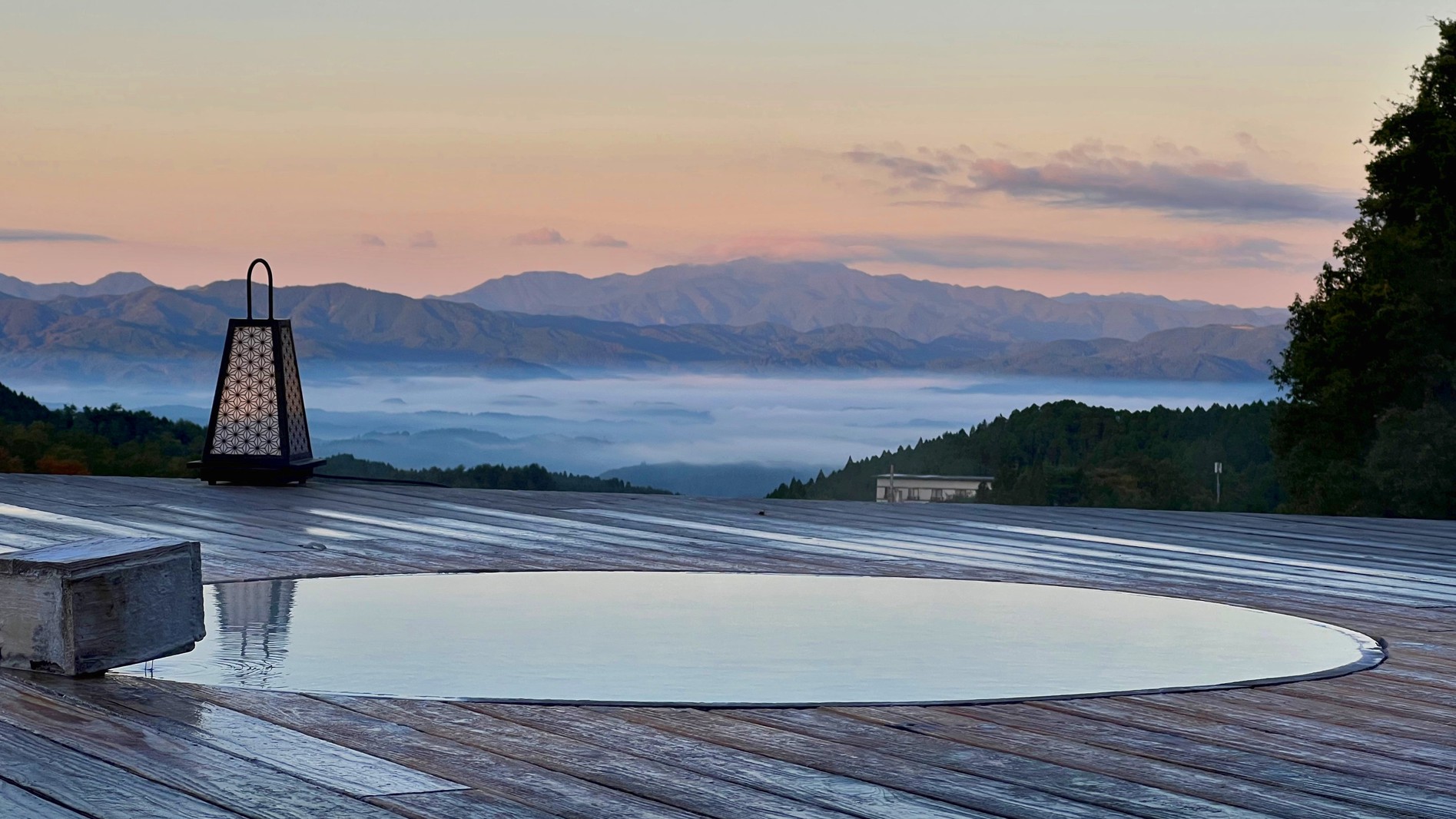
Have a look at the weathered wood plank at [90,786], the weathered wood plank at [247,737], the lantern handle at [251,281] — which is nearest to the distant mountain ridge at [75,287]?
the lantern handle at [251,281]

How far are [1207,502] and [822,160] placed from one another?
10.9m

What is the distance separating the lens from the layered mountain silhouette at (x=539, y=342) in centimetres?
3978

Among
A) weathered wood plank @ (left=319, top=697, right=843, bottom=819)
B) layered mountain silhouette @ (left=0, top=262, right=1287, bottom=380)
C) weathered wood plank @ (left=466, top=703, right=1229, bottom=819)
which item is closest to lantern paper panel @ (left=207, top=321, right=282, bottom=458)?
weathered wood plank @ (left=319, top=697, right=843, bottom=819)

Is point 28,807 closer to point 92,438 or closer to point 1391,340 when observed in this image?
point 92,438

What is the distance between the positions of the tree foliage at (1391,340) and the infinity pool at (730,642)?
15.3 metres

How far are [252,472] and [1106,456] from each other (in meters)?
31.0

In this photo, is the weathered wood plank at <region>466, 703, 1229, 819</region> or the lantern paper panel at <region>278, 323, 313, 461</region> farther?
the lantern paper panel at <region>278, 323, 313, 461</region>

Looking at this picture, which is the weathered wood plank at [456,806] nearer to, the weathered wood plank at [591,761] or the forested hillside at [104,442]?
the weathered wood plank at [591,761]

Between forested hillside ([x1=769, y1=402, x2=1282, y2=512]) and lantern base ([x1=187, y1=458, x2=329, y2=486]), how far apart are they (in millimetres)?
18648

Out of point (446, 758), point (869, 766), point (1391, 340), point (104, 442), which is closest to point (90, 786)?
point (446, 758)

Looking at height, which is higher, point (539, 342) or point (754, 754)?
point (539, 342)

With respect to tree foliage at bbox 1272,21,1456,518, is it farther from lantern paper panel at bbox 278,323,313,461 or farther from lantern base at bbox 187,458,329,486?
lantern base at bbox 187,458,329,486

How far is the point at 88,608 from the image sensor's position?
8.34 ft

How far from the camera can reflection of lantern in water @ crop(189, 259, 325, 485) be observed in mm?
6992
